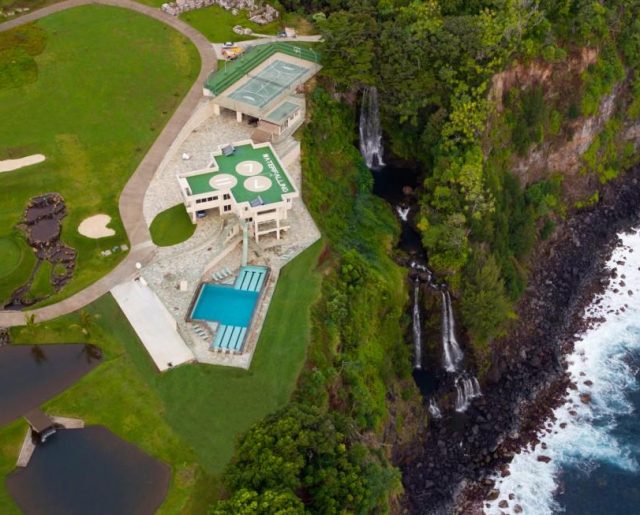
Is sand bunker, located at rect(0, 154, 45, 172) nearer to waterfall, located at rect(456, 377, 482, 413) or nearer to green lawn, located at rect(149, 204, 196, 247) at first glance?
green lawn, located at rect(149, 204, 196, 247)

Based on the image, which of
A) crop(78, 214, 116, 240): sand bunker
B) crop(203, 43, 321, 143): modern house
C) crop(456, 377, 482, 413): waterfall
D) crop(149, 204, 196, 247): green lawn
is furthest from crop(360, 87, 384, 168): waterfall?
crop(78, 214, 116, 240): sand bunker

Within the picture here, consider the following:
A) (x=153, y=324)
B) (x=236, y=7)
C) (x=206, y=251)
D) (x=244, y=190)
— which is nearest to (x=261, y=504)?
(x=153, y=324)

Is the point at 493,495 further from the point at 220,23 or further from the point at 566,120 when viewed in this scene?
the point at 220,23

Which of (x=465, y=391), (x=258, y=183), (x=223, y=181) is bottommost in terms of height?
(x=465, y=391)

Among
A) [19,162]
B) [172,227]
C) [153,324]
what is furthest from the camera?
[19,162]

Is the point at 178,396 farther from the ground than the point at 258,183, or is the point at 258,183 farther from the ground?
the point at 258,183

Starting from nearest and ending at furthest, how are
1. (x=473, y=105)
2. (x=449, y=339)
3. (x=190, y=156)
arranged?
(x=449, y=339), (x=190, y=156), (x=473, y=105)

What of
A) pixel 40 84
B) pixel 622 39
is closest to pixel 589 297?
pixel 622 39

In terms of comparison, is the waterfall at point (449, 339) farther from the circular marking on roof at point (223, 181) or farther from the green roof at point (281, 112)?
the green roof at point (281, 112)
